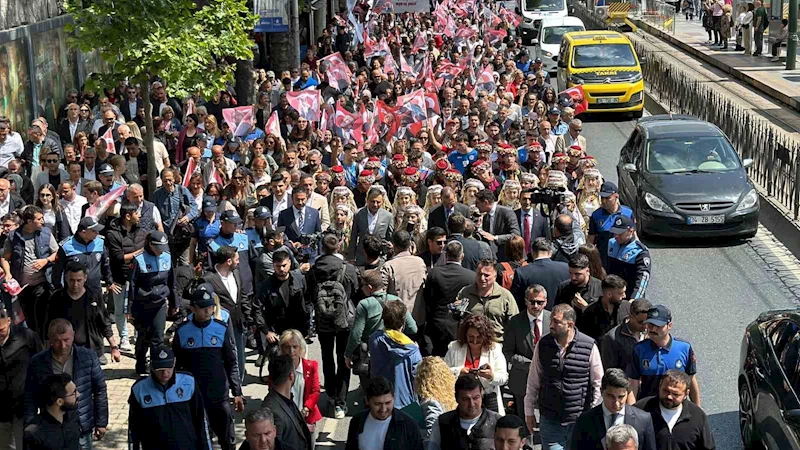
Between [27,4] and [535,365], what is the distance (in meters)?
15.8

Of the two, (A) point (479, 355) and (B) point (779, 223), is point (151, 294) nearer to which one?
(A) point (479, 355)

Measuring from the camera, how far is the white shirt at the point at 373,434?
8102 mm

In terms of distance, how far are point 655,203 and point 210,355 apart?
9450 mm

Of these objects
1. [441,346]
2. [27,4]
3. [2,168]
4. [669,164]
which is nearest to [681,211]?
[669,164]

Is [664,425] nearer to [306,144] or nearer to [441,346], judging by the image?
[441,346]

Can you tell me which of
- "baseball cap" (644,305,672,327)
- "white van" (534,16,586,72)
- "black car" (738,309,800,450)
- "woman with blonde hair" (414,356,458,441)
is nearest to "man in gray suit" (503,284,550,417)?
"baseball cap" (644,305,672,327)

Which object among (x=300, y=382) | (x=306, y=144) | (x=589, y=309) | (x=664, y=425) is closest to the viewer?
(x=664, y=425)

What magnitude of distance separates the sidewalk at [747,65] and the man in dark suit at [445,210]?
21.2m

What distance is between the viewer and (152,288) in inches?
478

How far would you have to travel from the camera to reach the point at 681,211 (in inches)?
698

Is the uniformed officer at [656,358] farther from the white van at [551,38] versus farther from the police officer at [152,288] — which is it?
the white van at [551,38]

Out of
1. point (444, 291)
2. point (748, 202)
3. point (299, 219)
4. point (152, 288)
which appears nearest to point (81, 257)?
point (152, 288)

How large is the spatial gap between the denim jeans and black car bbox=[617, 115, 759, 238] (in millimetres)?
8806

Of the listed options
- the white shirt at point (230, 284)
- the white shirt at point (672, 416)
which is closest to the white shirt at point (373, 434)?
the white shirt at point (672, 416)
